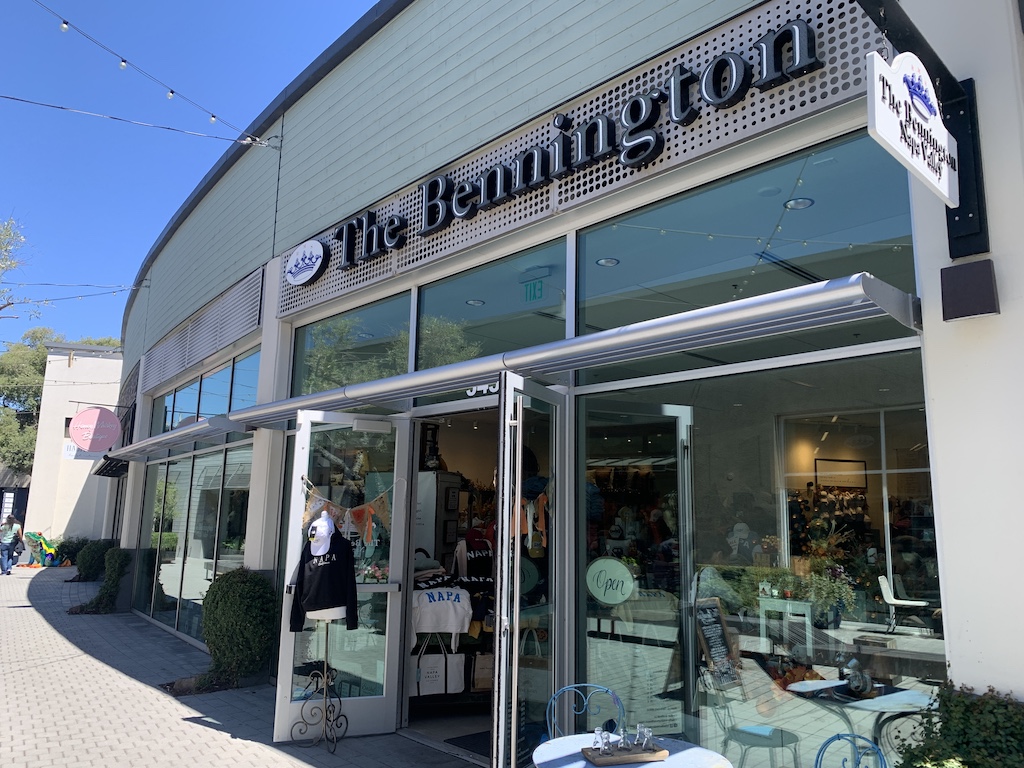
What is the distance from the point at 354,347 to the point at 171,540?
22.7 ft

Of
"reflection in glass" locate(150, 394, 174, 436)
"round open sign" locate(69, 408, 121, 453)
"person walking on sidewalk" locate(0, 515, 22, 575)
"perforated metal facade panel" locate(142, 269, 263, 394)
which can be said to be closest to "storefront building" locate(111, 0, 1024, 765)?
"perforated metal facade panel" locate(142, 269, 263, 394)

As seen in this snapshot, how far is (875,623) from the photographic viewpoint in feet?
11.7

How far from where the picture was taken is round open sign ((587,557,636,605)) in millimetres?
4762

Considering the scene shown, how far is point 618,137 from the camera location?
194 inches

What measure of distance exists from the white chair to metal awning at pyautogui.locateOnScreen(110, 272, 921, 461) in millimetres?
1217

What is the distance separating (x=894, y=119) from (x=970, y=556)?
5.74 feet

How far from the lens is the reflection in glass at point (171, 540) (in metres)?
12.0

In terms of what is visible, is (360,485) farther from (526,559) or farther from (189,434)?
(189,434)

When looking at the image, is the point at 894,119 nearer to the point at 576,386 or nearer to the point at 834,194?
the point at 834,194

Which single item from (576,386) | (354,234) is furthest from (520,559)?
(354,234)

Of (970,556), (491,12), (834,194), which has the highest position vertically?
(491,12)

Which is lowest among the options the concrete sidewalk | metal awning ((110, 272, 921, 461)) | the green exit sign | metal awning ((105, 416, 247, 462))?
the concrete sidewalk

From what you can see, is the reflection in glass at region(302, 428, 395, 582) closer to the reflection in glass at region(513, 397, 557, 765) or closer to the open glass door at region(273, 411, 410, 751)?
the open glass door at region(273, 411, 410, 751)

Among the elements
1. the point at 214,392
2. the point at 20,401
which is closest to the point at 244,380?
the point at 214,392
